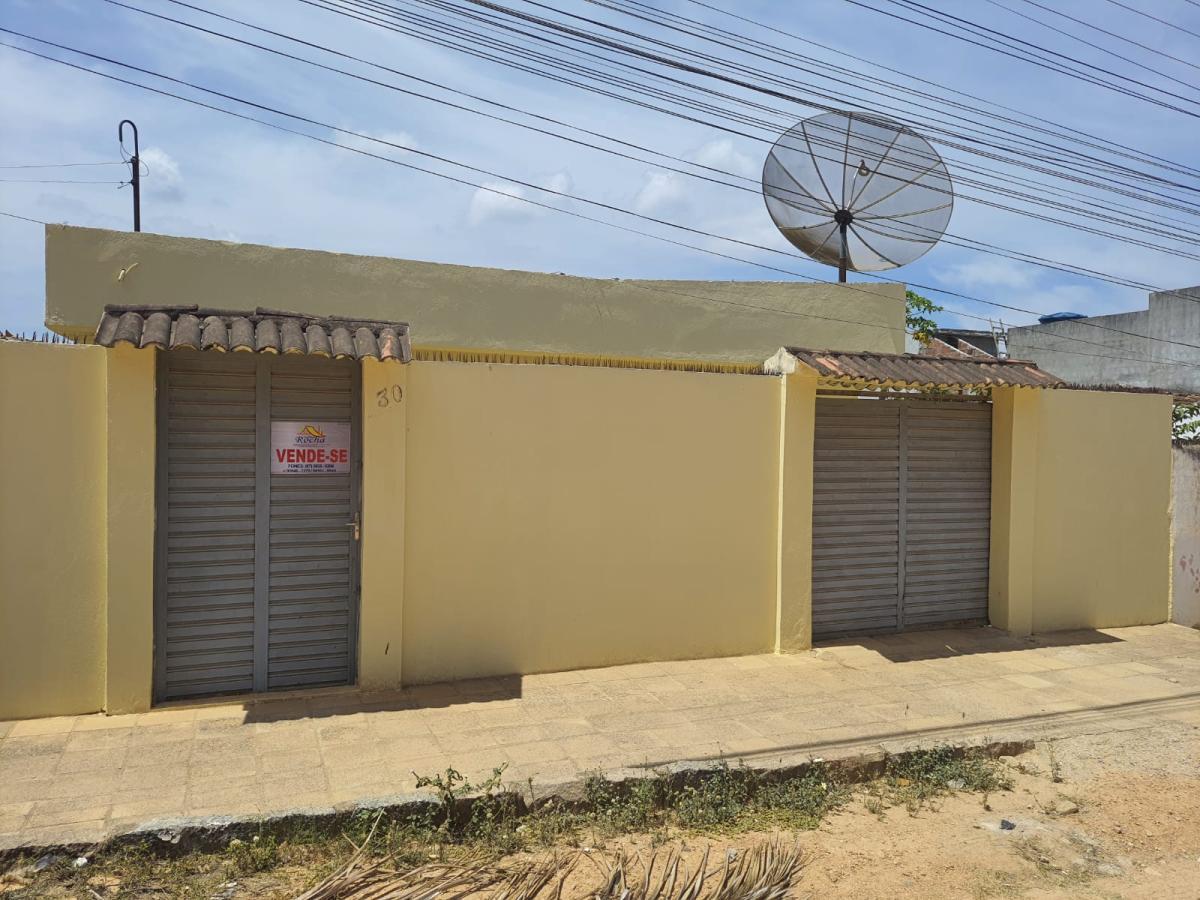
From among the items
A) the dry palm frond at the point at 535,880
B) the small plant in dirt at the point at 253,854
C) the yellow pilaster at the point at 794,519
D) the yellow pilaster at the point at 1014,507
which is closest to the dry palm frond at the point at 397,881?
the dry palm frond at the point at 535,880

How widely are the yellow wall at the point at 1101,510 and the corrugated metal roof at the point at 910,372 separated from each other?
70 centimetres

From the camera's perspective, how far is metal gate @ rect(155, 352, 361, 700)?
19.2ft

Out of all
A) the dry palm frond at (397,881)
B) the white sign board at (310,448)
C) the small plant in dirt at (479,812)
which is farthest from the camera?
the white sign board at (310,448)

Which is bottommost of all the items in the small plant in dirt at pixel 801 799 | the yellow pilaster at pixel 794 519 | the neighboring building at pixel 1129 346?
the small plant in dirt at pixel 801 799

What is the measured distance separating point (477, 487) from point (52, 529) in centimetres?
270

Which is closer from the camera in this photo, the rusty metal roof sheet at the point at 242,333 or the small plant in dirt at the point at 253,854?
the small plant in dirt at the point at 253,854

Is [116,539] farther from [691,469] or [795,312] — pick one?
[795,312]

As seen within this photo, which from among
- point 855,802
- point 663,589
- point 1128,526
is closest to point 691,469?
point 663,589

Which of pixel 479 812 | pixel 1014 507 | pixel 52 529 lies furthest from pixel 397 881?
pixel 1014 507

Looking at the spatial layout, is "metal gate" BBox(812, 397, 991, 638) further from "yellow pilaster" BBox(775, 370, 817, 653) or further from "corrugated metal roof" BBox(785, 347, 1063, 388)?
"corrugated metal roof" BBox(785, 347, 1063, 388)

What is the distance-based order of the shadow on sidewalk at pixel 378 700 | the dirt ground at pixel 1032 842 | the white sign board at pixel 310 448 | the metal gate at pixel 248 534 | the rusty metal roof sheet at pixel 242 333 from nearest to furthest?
the dirt ground at pixel 1032 842 → the rusty metal roof sheet at pixel 242 333 → the shadow on sidewalk at pixel 378 700 → the metal gate at pixel 248 534 → the white sign board at pixel 310 448

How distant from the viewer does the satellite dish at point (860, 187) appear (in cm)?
1043

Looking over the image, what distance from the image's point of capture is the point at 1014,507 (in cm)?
852

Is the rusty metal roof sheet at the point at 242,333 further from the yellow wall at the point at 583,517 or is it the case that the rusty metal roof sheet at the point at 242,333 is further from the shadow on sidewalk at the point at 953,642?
the shadow on sidewalk at the point at 953,642
